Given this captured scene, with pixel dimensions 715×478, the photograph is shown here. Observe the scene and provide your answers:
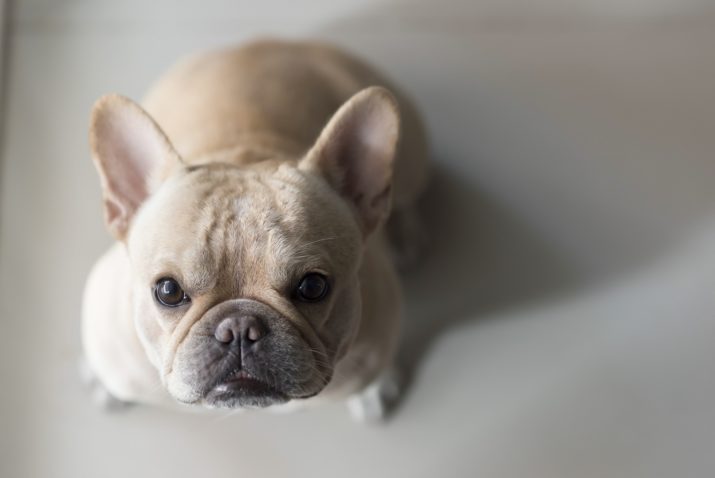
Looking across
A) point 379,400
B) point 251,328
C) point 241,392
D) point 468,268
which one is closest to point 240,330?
point 251,328

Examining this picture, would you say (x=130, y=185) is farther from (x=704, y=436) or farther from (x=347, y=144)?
(x=704, y=436)

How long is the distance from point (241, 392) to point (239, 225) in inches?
11.1

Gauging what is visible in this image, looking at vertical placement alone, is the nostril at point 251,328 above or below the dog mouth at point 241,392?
above

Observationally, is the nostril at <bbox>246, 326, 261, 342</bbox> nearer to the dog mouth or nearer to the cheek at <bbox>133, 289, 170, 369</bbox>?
the dog mouth

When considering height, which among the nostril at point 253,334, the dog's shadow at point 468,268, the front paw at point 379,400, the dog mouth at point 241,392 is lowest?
the front paw at point 379,400

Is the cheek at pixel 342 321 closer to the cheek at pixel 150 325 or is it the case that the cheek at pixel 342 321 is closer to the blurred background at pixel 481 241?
the cheek at pixel 150 325

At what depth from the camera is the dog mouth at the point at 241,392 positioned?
1.17 metres

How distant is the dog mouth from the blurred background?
2.44 ft

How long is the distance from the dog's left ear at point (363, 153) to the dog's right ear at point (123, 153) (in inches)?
10.7

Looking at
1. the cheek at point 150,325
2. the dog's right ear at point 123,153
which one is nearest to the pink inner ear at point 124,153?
the dog's right ear at point 123,153

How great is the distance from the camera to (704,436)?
6.45 feet

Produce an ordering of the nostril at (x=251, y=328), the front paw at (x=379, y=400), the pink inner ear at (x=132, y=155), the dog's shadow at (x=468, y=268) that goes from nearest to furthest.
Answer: the nostril at (x=251, y=328)
the pink inner ear at (x=132, y=155)
the front paw at (x=379, y=400)
the dog's shadow at (x=468, y=268)

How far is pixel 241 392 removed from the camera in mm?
1178

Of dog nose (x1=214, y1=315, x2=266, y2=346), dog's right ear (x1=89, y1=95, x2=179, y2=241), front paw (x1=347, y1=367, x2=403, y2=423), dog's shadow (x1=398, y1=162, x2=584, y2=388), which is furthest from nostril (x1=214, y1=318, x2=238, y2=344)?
dog's shadow (x1=398, y1=162, x2=584, y2=388)
